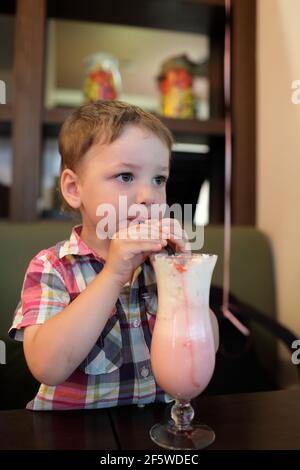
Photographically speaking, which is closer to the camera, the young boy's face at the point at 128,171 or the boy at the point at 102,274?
the boy at the point at 102,274

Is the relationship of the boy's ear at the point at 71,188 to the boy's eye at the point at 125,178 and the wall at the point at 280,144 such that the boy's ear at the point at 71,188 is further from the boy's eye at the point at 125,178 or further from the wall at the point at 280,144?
the wall at the point at 280,144

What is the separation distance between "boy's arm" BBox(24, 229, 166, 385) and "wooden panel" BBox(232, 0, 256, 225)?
3.55ft

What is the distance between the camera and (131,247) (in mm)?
589

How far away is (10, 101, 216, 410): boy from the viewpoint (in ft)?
2.00

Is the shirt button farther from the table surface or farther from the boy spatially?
the table surface

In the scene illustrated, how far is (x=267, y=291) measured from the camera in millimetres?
1438

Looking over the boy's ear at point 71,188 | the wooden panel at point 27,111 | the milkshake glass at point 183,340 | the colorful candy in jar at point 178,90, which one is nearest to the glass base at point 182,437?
the milkshake glass at point 183,340

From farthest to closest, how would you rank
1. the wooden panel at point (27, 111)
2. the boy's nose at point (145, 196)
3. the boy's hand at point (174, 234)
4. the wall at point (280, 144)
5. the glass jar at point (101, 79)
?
the glass jar at point (101, 79), the wooden panel at point (27, 111), the wall at point (280, 144), the boy's nose at point (145, 196), the boy's hand at point (174, 234)

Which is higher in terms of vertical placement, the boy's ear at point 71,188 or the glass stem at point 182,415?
the boy's ear at point 71,188

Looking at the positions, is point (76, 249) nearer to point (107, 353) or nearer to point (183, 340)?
point (107, 353)

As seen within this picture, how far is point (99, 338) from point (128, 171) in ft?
0.98

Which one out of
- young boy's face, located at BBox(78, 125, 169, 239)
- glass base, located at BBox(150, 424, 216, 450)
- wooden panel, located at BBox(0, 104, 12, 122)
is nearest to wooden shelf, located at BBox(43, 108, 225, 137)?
wooden panel, located at BBox(0, 104, 12, 122)

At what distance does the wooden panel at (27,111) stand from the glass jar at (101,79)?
0.68 feet

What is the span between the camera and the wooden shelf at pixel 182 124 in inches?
59.4
